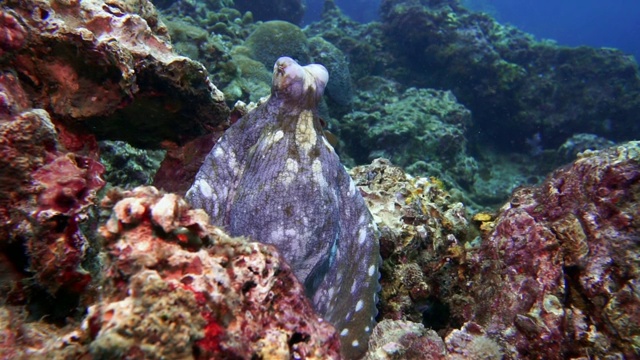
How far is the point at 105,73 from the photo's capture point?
2443 millimetres

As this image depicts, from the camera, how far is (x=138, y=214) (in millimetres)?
1349

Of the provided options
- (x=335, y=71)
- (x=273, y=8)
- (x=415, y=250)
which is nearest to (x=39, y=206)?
(x=415, y=250)

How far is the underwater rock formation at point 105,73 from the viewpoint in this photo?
2.24 meters

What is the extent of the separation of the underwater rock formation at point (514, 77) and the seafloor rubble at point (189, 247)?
12.2 meters

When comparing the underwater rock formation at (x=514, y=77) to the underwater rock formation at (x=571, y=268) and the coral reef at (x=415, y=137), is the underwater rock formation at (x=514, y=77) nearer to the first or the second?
the coral reef at (x=415, y=137)

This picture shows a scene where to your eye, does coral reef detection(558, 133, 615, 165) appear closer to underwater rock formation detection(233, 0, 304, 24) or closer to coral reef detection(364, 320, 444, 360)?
coral reef detection(364, 320, 444, 360)

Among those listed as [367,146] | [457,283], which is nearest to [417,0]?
[367,146]

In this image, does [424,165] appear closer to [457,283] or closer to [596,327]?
[457,283]

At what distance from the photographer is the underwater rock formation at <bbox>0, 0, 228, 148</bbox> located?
7.35 ft

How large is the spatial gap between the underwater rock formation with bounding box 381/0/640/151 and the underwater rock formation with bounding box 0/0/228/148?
45.0 feet

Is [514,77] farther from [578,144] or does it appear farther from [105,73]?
[105,73]

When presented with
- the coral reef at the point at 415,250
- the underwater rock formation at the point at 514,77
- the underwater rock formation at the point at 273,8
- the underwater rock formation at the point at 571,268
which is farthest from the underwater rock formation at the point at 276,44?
the underwater rock formation at the point at 571,268

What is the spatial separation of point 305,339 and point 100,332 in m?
0.80

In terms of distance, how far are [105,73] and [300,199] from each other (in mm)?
1574
